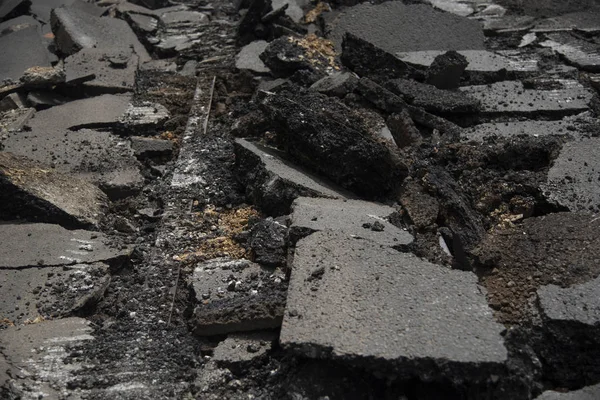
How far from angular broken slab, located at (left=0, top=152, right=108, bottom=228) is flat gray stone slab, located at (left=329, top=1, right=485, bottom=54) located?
113 inches

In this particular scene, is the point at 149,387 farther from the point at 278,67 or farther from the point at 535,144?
the point at 278,67

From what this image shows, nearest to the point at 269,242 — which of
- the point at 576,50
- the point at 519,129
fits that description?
the point at 519,129

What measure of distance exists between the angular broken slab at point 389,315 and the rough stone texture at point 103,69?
3.06m

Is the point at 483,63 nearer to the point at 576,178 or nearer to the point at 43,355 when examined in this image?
the point at 576,178

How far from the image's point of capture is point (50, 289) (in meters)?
3.26

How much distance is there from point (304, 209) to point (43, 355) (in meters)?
1.47

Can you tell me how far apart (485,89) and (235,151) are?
2.21 m

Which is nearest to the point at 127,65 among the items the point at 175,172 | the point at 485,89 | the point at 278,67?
the point at 278,67

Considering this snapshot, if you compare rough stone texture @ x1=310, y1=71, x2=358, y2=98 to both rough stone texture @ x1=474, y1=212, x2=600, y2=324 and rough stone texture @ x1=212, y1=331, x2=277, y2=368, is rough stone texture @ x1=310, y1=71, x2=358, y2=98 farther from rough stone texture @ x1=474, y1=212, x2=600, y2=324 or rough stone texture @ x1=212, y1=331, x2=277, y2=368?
rough stone texture @ x1=212, y1=331, x2=277, y2=368

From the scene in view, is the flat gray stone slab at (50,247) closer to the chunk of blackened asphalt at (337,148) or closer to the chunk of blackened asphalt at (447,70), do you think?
the chunk of blackened asphalt at (337,148)

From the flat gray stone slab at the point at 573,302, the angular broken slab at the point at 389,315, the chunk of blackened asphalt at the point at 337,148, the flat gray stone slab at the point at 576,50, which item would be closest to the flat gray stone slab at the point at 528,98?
the flat gray stone slab at the point at 576,50

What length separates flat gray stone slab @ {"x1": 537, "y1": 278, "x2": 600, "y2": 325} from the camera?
2750 millimetres

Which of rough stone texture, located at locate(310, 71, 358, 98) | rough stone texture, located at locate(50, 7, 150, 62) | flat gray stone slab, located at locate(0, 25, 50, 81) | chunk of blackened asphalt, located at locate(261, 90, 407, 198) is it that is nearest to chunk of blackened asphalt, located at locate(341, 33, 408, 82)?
rough stone texture, located at locate(310, 71, 358, 98)

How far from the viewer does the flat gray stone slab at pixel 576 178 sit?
3680mm
